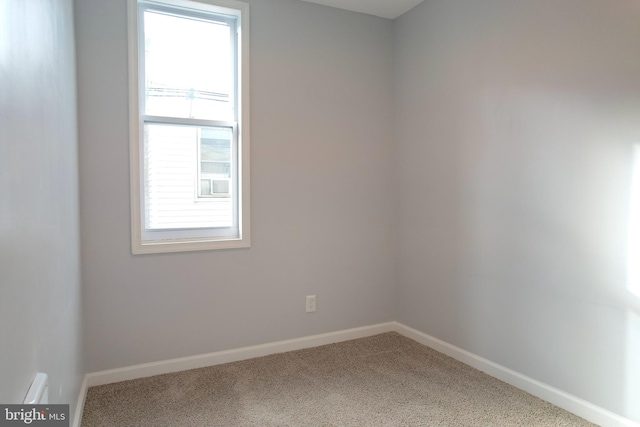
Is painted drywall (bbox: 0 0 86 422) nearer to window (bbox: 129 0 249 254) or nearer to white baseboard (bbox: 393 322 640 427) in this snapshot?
Result: window (bbox: 129 0 249 254)

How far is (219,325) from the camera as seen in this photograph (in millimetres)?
2578

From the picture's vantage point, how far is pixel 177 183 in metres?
2.51

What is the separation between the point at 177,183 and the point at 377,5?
191cm

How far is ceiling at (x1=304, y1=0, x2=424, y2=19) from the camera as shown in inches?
111

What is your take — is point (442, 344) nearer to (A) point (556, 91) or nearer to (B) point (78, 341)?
(A) point (556, 91)

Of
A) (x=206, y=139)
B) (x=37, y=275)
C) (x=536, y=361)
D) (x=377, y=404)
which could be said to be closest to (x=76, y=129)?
(x=206, y=139)

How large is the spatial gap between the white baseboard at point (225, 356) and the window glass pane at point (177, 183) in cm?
84

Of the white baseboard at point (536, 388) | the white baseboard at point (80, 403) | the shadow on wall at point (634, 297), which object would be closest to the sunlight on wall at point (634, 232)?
the shadow on wall at point (634, 297)

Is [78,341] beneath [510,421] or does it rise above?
above

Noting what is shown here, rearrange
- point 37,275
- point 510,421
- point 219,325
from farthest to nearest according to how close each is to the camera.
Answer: point 219,325, point 510,421, point 37,275

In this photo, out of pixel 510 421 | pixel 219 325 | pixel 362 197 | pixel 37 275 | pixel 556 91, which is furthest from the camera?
pixel 362 197

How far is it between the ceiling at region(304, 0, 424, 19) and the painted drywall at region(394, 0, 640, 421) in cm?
8

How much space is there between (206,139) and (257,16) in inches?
35.0

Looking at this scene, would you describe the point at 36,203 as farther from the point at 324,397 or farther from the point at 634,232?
the point at 634,232
